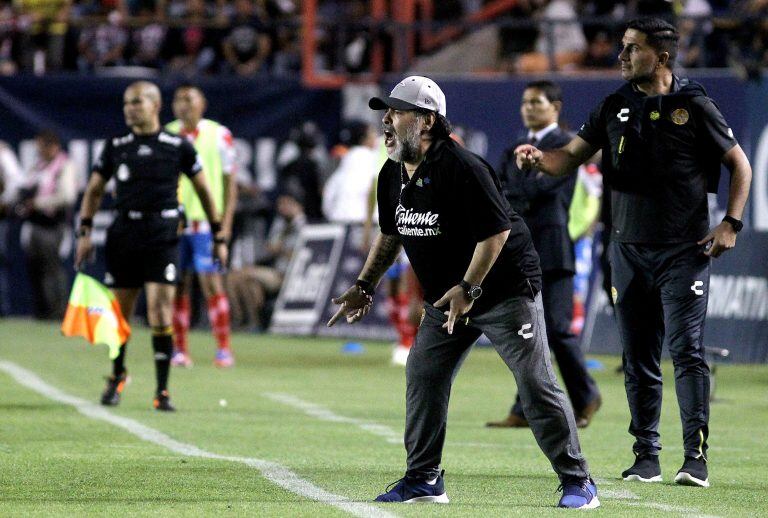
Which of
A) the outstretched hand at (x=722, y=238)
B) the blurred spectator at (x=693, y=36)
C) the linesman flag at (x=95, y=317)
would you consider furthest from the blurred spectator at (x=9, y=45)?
the outstretched hand at (x=722, y=238)

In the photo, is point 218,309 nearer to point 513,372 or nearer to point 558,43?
point 558,43

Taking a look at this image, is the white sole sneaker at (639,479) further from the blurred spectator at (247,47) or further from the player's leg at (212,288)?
the blurred spectator at (247,47)

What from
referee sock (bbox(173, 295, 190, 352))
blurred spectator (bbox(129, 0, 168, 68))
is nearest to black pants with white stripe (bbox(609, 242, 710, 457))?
referee sock (bbox(173, 295, 190, 352))

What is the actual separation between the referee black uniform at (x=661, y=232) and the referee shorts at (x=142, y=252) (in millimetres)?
4345

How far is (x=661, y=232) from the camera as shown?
845 cm

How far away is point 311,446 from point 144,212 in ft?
9.63

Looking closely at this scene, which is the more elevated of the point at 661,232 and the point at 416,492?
the point at 661,232

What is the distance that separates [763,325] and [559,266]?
5299 millimetres

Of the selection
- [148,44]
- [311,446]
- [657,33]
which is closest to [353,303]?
[657,33]

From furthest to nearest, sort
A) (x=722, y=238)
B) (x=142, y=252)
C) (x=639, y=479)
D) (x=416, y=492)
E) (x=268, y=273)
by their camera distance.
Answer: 1. (x=268, y=273)
2. (x=142, y=252)
3. (x=639, y=479)
4. (x=722, y=238)
5. (x=416, y=492)

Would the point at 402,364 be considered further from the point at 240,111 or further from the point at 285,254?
the point at 240,111

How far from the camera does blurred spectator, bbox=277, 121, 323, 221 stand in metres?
21.7

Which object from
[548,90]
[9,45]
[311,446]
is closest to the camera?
[311,446]

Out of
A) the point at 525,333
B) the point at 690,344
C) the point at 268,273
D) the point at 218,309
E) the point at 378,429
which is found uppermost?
the point at 525,333
